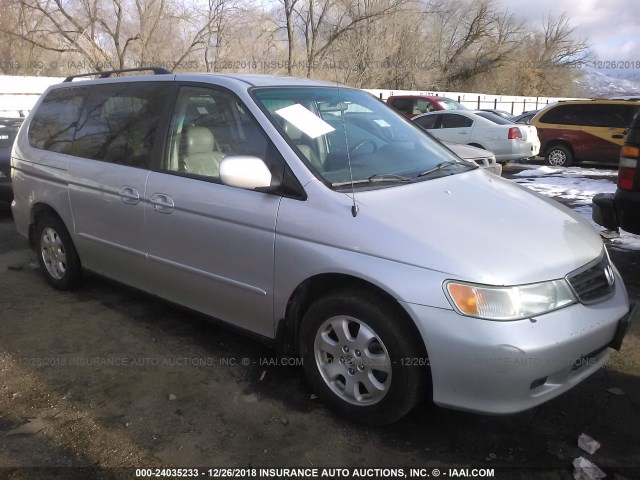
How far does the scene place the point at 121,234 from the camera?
388 centimetres

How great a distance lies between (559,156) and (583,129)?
0.81m

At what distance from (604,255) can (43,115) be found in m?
4.50

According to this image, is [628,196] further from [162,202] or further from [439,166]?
→ [162,202]

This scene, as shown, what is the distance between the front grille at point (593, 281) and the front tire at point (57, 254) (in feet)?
12.2

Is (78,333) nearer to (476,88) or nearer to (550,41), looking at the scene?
(476,88)

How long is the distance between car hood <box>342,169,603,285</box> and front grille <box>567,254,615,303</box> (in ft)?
0.15

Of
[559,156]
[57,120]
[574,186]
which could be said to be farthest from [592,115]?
[57,120]

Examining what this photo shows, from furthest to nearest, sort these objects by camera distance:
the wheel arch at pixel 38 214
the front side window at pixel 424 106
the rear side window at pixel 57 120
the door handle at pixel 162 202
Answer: the front side window at pixel 424 106 → the wheel arch at pixel 38 214 → the rear side window at pixel 57 120 → the door handle at pixel 162 202

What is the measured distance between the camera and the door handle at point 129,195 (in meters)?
3.68

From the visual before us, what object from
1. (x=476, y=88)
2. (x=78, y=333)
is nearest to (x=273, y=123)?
(x=78, y=333)

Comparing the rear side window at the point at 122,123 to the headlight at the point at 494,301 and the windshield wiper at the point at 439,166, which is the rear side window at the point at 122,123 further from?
the headlight at the point at 494,301

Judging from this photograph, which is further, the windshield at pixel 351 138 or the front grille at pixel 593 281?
the windshield at pixel 351 138

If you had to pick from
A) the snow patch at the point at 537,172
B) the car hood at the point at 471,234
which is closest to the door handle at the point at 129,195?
the car hood at the point at 471,234

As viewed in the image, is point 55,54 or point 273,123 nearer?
point 273,123
